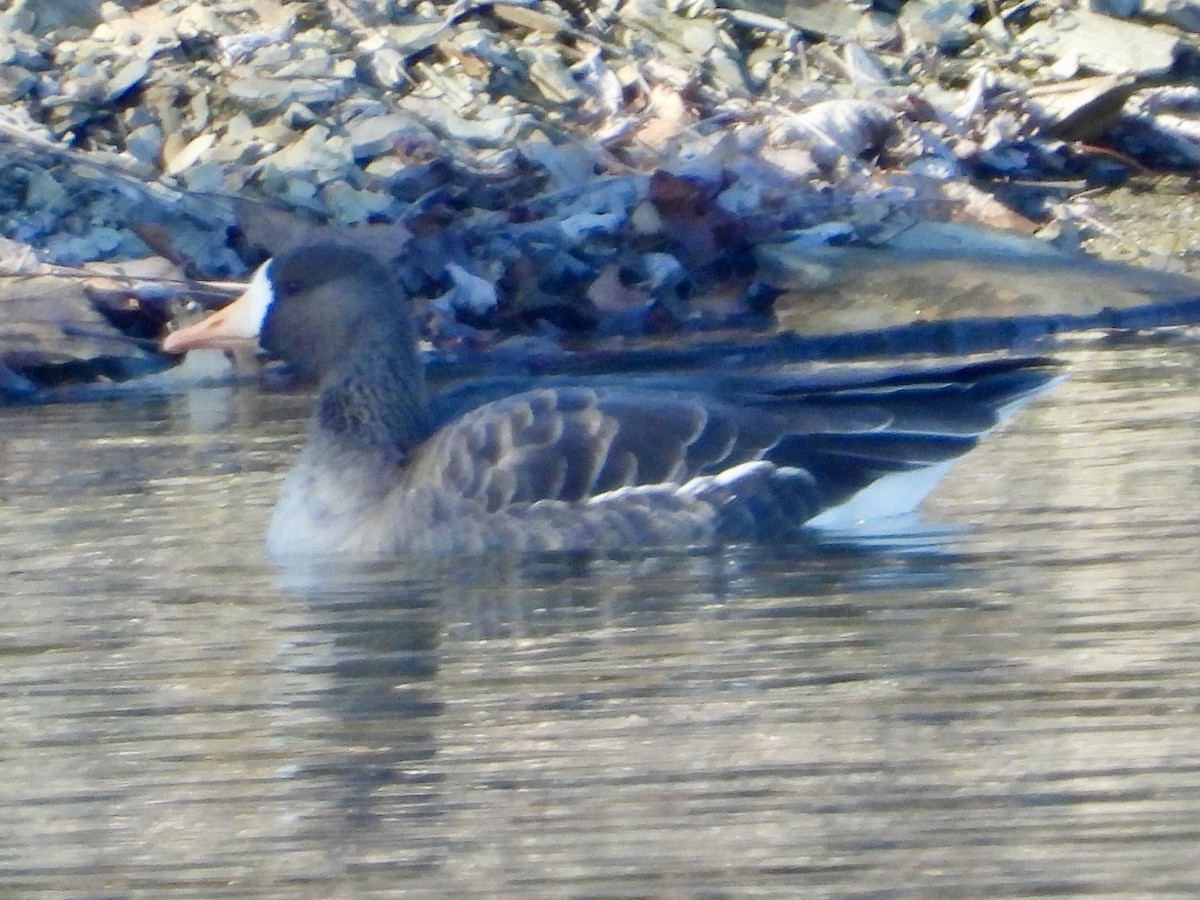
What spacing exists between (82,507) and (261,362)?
152 inches

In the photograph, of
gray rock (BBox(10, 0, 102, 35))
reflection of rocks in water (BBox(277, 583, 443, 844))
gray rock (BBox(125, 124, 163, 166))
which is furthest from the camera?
gray rock (BBox(10, 0, 102, 35))

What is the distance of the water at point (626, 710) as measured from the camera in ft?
13.6

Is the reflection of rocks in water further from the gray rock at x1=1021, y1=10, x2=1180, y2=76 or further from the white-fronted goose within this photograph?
the gray rock at x1=1021, y1=10, x2=1180, y2=76

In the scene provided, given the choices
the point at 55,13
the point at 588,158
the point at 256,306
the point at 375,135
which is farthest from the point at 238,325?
the point at 55,13

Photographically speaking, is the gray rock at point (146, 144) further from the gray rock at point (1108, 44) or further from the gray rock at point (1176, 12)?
the gray rock at point (1176, 12)

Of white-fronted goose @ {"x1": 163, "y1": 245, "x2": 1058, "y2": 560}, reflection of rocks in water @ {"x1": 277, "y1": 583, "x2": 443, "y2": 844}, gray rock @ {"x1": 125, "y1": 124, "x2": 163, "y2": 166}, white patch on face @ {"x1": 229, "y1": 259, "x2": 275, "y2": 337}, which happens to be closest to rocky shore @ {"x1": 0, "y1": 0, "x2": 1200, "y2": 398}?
gray rock @ {"x1": 125, "y1": 124, "x2": 163, "y2": 166}

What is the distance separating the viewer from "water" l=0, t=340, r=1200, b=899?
13.6 feet

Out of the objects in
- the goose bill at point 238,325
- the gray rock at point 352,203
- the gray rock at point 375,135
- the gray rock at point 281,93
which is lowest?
the goose bill at point 238,325

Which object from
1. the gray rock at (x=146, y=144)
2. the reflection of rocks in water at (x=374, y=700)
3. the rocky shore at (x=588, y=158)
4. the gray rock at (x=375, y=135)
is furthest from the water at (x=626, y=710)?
the gray rock at (x=146, y=144)

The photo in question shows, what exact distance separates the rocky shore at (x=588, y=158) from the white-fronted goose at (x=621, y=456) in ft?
13.3

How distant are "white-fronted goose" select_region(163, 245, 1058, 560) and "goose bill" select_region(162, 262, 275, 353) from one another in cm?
36

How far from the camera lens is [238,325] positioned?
809 centimetres

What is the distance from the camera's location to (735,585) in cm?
654

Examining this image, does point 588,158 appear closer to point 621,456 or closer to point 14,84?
point 14,84
